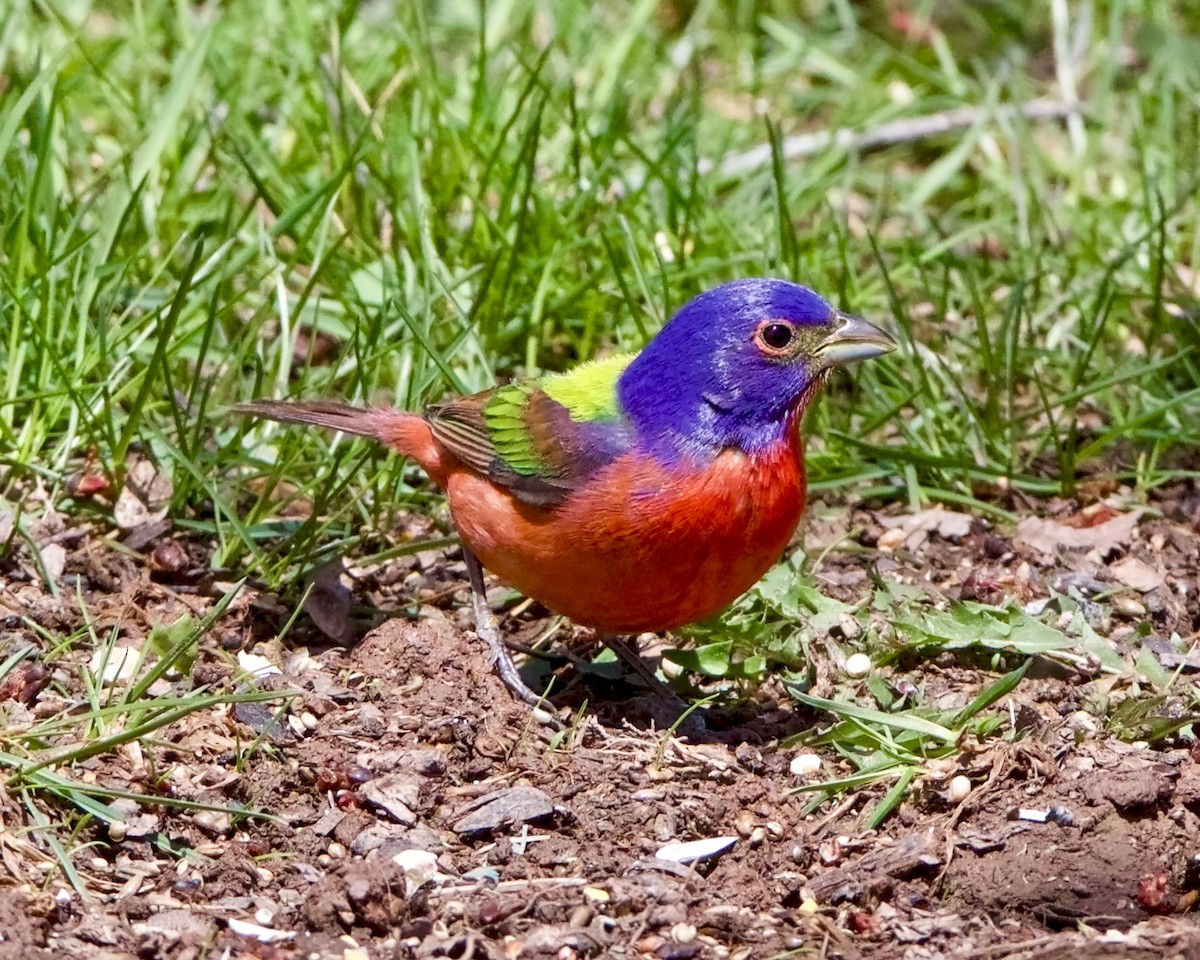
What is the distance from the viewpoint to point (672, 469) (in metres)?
4.08

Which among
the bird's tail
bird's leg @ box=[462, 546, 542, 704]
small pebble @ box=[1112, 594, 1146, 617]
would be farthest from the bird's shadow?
small pebble @ box=[1112, 594, 1146, 617]

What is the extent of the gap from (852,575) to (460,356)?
1.44 m

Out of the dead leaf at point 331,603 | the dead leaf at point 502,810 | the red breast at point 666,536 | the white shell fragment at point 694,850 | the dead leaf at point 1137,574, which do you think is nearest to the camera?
the white shell fragment at point 694,850

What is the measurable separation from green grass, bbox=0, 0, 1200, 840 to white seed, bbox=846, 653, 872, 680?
0.87m

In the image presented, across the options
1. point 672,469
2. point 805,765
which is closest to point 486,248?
point 672,469

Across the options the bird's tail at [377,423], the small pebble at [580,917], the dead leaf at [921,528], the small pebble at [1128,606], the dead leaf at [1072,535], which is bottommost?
the small pebble at [580,917]

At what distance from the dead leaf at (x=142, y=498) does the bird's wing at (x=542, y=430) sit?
82cm

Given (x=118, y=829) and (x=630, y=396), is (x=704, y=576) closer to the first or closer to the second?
(x=630, y=396)

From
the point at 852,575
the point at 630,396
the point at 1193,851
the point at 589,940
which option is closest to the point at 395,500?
the point at 630,396

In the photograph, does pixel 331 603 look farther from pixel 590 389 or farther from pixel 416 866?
pixel 416 866

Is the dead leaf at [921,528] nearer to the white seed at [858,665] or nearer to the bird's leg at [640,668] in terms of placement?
the white seed at [858,665]

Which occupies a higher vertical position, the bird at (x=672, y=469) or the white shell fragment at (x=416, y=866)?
the bird at (x=672, y=469)

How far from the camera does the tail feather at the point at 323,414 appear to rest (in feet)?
15.4

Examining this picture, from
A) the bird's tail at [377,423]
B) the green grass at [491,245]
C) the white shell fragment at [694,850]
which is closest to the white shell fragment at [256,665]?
the green grass at [491,245]
